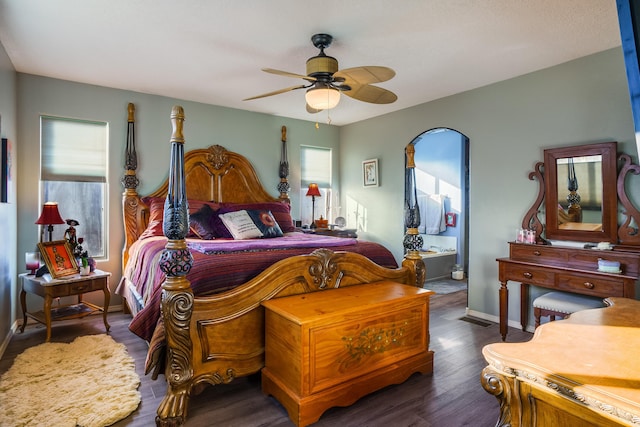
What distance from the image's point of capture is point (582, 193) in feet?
10.4

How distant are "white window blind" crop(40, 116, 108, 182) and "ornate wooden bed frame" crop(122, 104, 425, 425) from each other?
2.46 meters

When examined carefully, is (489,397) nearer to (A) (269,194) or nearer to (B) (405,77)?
(B) (405,77)

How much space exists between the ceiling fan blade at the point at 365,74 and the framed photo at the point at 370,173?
259cm

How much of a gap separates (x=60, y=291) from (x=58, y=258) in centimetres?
36

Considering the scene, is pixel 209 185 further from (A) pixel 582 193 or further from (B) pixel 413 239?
(A) pixel 582 193

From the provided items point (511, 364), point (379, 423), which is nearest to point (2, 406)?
point (379, 423)

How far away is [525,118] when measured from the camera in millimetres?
3588

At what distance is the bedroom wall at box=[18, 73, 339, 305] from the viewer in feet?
11.9

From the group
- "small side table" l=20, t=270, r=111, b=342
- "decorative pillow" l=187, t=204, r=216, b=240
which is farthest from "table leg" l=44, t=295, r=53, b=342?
"decorative pillow" l=187, t=204, r=216, b=240

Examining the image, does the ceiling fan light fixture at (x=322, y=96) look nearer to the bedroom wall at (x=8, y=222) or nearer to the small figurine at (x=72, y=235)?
the bedroom wall at (x=8, y=222)

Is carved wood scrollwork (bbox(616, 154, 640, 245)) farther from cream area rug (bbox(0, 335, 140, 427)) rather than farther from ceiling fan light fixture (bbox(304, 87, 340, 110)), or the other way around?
cream area rug (bbox(0, 335, 140, 427))

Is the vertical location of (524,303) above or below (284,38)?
below

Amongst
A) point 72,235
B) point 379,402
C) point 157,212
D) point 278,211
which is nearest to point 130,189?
point 157,212

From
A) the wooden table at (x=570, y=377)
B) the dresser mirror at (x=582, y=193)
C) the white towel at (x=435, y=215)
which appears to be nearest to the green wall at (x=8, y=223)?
the wooden table at (x=570, y=377)
